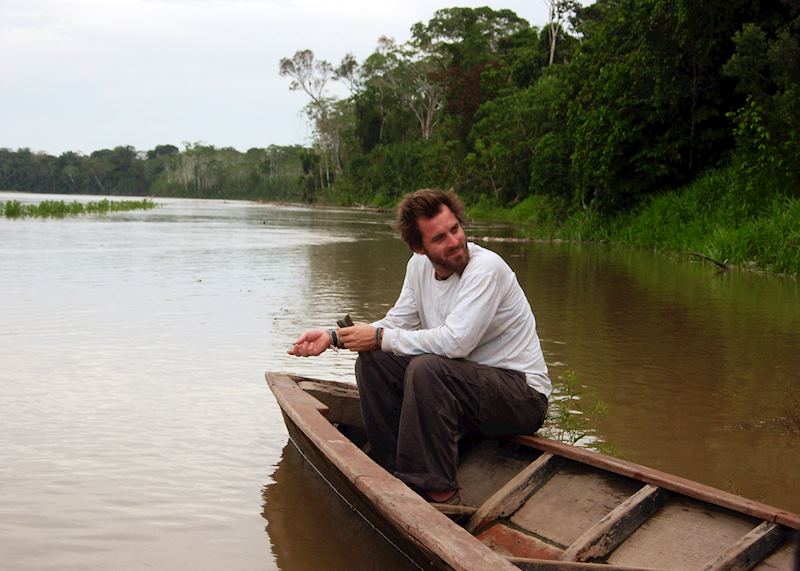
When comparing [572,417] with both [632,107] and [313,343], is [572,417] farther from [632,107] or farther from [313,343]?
[632,107]

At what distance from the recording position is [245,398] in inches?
229

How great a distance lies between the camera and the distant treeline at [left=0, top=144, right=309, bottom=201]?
110m

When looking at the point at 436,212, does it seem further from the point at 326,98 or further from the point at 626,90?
the point at 326,98

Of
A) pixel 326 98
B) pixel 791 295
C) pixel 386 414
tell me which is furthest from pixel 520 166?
pixel 326 98

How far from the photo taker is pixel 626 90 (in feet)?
60.5

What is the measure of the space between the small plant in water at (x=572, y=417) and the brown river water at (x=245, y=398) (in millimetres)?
88

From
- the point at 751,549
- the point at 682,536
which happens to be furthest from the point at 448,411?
the point at 751,549

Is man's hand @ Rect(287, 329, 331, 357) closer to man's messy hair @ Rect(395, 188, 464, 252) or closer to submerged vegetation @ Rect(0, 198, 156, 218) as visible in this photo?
man's messy hair @ Rect(395, 188, 464, 252)

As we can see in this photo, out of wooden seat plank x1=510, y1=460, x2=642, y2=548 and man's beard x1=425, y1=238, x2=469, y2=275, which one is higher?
man's beard x1=425, y1=238, x2=469, y2=275

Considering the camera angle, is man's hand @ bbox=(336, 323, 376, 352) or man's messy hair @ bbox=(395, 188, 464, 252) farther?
man's hand @ bbox=(336, 323, 376, 352)

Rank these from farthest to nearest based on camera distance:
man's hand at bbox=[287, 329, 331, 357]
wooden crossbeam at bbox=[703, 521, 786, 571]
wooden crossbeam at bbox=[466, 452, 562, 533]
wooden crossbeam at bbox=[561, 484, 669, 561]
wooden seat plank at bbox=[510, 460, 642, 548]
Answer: man's hand at bbox=[287, 329, 331, 357] < wooden crossbeam at bbox=[466, 452, 562, 533] < wooden seat plank at bbox=[510, 460, 642, 548] < wooden crossbeam at bbox=[561, 484, 669, 561] < wooden crossbeam at bbox=[703, 521, 786, 571]

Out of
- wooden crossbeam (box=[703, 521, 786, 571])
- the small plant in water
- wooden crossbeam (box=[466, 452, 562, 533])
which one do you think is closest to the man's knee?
wooden crossbeam (box=[466, 452, 562, 533])

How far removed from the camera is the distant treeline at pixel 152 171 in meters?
110

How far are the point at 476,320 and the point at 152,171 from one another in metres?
133
